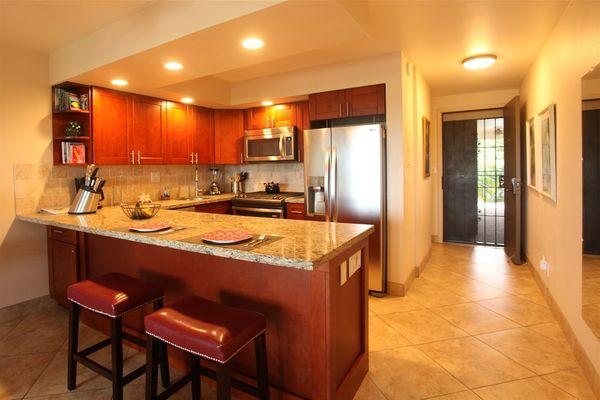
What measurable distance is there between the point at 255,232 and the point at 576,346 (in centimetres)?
221

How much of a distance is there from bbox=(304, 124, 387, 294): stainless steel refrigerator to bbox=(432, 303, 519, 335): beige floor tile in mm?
657

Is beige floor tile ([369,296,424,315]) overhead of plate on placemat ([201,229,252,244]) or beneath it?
beneath

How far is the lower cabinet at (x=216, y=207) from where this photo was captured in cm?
416

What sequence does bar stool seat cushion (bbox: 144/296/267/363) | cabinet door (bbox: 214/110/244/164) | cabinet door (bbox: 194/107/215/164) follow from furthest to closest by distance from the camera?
cabinet door (bbox: 214/110/244/164)
cabinet door (bbox: 194/107/215/164)
bar stool seat cushion (bbox: 144/296/267/363)

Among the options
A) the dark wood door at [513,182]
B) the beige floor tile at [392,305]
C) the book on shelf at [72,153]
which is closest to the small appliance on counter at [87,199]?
the book on shelf at [72,153]

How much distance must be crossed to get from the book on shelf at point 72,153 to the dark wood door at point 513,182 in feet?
15.9

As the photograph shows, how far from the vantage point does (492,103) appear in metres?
5.27

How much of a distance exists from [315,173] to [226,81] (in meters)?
1.84

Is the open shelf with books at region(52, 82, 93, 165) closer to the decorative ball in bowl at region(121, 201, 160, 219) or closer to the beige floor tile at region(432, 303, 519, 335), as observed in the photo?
the decorative ball in bowl at region(121, 201, 160, 219)

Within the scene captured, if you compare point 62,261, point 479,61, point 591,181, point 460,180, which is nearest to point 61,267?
point 62,261

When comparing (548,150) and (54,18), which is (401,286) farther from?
(54,18)

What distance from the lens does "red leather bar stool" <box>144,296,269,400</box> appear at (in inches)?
56.7

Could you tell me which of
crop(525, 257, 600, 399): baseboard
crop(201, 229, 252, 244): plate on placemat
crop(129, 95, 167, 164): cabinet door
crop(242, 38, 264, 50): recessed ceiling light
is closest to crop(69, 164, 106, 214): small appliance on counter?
crop(129, 95, 167, 164): cabinet door

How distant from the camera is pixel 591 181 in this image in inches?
74.5
